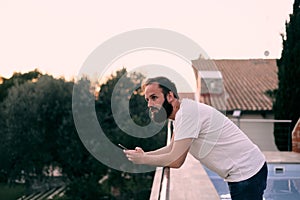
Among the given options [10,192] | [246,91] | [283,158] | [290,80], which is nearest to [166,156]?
[283,158]

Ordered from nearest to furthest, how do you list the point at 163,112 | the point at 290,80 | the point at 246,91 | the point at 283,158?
the point at 163,112 → the point at 283,158 → the point at 290,80 → the point at 246,91

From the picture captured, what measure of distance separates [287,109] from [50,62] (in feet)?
37.5

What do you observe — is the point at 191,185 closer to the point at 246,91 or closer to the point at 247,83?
the point at 246,91

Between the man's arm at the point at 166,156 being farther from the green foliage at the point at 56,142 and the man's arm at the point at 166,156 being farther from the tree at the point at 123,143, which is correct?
the green foliage at the point at 56,142

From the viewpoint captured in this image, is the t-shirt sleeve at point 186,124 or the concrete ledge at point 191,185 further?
the concrete ledge at point 191,185

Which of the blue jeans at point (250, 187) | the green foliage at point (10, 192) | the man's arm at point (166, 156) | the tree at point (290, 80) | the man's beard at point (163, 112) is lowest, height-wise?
the green foliage at point (10, 192)

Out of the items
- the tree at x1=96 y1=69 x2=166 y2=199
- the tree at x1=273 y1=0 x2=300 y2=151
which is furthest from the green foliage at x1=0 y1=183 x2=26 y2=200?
the tree at x1=273 y1=0 x2=300 y2=151

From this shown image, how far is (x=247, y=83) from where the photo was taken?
61.0 feet

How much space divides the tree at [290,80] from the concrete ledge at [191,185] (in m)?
5.21

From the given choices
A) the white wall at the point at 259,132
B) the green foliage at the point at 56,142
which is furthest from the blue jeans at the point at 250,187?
the green foliage at the point at 56,142

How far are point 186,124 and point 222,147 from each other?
218 millimetres

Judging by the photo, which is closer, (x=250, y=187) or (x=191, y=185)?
(x=250, y=187)

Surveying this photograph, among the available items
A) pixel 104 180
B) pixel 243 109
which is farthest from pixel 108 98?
pixel 243 109

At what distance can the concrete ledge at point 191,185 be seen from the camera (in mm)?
3422
